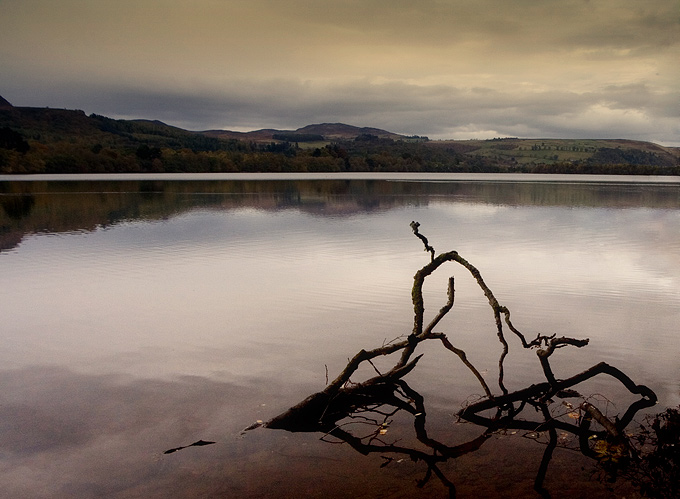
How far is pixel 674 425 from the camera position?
660 centimetres

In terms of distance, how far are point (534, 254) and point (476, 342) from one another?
515 inches

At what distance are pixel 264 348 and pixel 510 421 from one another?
15.8ft

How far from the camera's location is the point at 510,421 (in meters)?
7.39

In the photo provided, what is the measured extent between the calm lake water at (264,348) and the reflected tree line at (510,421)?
0.19 meters

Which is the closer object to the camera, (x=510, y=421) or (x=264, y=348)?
(x=510, y=421)

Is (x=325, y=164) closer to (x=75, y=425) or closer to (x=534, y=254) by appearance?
(x=534, y=254)

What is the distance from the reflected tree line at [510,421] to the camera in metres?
6.21

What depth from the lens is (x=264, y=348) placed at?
10594 mm

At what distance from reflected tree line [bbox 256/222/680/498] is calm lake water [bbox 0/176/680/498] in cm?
19

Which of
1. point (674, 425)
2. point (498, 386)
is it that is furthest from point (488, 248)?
point (674, 425)

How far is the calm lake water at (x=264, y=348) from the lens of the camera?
20.4 feet

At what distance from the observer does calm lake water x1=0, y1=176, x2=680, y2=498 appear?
20.4 feet

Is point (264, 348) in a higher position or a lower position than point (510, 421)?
lower

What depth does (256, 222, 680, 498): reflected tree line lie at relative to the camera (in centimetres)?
621
